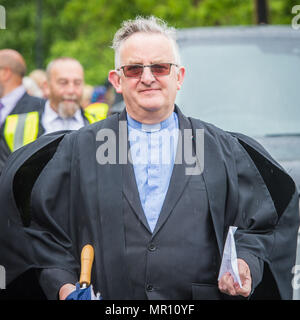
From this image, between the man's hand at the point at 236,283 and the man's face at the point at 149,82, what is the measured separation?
2.54 feet

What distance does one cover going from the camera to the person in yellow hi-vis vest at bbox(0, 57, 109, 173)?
590cm

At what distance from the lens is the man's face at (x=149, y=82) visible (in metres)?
3.61

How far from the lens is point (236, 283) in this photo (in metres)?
3.26

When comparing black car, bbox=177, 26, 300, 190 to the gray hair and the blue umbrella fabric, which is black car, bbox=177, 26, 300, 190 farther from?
the blue umbrella fabric

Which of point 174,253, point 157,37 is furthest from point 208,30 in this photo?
point 174,253

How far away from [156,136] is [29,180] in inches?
24.7

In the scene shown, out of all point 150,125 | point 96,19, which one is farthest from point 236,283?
point 96,19

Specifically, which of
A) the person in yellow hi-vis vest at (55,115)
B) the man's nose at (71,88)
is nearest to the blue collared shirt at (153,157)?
the person in yellow hi-vis vest at (55,115)

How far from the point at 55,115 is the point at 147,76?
3.06 metres

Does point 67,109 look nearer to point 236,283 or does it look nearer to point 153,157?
point 153,157

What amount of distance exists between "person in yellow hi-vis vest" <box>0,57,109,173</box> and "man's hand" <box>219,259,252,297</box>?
107 inches

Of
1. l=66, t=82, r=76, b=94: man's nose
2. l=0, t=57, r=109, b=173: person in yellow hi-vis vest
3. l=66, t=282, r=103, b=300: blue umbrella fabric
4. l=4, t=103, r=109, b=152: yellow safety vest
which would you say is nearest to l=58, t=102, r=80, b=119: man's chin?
l=0, t=57, r=109, b=173: person in yellow hi-vis vest

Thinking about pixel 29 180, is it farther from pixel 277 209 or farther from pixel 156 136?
pixel 277 209

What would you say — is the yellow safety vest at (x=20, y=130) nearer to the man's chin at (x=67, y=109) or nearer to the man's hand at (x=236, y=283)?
the man's chin at (x=67, y=109)
